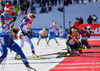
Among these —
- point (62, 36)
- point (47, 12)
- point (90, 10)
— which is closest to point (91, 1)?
point (90, 10)

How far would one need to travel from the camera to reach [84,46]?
1423cm

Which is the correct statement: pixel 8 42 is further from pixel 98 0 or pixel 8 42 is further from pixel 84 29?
pixel 98 0

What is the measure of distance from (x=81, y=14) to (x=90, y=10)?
2.29 meters

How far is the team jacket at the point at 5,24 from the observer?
6861mm

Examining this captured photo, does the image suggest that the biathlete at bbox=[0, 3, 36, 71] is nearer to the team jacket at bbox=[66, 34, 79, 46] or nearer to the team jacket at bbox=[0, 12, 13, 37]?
the team jacket at bbox=[0, 12, 13, 37]

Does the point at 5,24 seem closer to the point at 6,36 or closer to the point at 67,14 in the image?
the point at 6,36

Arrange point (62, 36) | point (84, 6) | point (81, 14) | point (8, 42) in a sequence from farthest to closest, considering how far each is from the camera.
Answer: point (84, 6)
point (81, 14)
point (62, 36)
point (8, 42)

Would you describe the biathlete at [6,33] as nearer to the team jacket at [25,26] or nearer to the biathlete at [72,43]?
the team jacket at [25,26]

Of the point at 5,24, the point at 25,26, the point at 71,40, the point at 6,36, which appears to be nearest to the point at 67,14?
the point at 71,40

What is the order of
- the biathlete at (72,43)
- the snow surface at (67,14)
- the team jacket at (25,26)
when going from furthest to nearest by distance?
the snow surface at (67,14) → the biathlete at (72,43) → the team jacket at (25,26)

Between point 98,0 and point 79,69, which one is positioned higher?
point 98,0

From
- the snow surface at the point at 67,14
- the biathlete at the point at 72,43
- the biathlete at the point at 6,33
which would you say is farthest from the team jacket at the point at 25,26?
the snow surface at the point at 67,14

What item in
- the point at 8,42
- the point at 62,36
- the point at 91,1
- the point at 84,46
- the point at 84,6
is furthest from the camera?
the point at 91,1

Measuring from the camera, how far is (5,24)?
688cm
